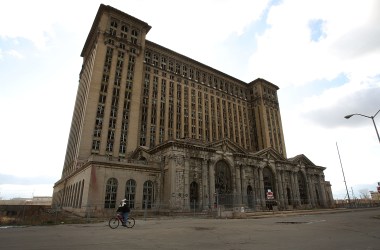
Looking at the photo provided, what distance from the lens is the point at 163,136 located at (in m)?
67.7

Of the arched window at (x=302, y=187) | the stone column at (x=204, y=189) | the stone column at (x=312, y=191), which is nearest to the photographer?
the stone column at (x=204, y=189)

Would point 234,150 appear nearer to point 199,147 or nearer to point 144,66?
point 199,147

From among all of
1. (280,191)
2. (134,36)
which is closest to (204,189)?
(280,191)

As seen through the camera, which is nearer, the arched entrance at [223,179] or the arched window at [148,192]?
the arched window at [148,192]

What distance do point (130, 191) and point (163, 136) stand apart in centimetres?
2937

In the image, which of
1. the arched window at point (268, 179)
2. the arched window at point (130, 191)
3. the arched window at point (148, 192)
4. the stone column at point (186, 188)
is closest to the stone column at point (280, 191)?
the arched window at point (268, 179)

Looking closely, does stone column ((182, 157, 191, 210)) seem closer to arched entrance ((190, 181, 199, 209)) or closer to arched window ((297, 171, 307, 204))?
arched entrance ((190, 181, 199, 209))

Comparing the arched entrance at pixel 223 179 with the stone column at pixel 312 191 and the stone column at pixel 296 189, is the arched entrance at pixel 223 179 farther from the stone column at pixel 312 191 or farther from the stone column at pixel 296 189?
the stone column at pixel 312 191

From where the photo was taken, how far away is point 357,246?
9.03 m

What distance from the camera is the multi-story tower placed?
134 ft

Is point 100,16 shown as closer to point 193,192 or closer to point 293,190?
point 193,192

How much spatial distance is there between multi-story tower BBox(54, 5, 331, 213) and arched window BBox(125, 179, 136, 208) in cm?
15

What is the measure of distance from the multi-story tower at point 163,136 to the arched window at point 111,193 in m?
0.14

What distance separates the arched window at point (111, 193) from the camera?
3658 centimetres
